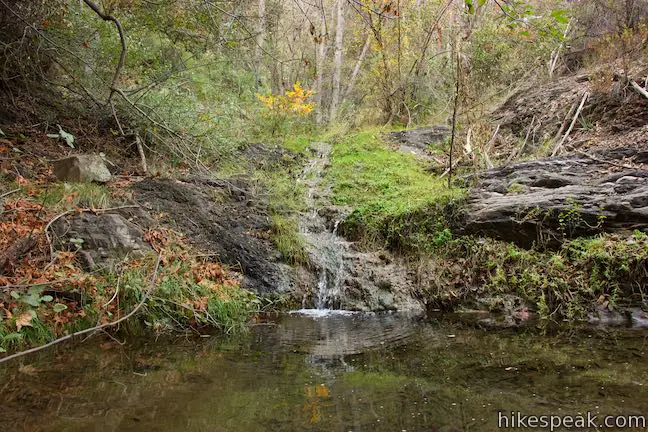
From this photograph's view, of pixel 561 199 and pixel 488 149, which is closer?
pixel 561 199

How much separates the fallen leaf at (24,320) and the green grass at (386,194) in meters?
4.38

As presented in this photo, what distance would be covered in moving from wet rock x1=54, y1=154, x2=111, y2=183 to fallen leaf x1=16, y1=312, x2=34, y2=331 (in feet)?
9.36

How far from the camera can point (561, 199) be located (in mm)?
5684

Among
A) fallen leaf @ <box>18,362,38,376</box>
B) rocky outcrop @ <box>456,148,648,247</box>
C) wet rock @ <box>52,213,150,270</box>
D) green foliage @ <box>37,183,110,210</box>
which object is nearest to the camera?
fallen leaf @ <box>18,362,38,376</box>

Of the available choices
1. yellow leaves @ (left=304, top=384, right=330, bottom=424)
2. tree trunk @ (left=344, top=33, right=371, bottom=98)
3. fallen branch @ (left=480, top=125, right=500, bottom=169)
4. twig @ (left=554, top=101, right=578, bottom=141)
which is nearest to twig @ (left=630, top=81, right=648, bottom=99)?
twig @ (left=554, top=101, right=578, bottom=141)

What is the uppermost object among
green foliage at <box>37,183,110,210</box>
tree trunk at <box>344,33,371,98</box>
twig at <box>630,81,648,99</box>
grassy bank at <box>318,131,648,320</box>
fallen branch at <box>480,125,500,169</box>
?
tree trunk at <box>344,33,371,98</box>

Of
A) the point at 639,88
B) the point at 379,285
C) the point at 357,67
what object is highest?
the point at 357,67

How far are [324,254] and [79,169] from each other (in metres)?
3.59

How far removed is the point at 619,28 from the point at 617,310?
6.73 metres

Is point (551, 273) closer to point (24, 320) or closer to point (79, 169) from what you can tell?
point (24, 320)

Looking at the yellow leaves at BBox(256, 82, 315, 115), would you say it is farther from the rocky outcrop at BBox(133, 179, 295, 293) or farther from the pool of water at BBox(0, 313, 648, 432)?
the pool of water at BBox(0, 313, 648, 432)

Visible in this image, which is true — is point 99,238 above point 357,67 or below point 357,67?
below

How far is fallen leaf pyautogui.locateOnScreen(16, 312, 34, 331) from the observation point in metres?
3.52

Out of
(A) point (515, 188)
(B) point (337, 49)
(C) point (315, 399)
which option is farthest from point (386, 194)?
(B) point (337, 49)
